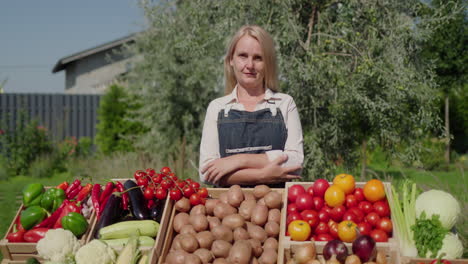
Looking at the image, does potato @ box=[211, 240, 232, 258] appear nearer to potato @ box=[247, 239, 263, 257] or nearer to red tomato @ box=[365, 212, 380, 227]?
potato @ box=[247, 239, 263, 257]

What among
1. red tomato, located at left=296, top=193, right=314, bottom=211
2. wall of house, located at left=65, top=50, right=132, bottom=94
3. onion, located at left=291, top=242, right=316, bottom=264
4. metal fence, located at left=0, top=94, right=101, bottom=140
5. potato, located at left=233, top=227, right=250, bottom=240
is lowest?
onion, located at left=291, top=242, right=316, bottom=264

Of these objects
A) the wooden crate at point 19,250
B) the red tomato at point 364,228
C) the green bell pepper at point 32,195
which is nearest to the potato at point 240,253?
the red tomato at point 364,228

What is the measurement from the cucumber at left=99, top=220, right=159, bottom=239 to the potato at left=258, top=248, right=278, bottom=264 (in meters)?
0.72

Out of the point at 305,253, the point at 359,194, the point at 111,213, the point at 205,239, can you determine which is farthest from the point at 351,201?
the point at 111,213

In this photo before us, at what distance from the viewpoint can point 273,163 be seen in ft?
10.3

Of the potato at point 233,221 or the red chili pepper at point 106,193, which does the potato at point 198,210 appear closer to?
A: the potato at point 233,221

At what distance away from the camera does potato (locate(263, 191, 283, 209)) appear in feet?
9.70

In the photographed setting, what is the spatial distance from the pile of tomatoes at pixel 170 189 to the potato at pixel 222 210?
17 cm

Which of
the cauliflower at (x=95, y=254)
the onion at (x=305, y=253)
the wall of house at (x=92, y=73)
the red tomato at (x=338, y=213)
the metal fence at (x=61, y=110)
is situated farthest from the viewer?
the wall of house at (x=92, y=73)

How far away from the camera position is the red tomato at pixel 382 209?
2.80 metres

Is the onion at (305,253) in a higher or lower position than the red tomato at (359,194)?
lower

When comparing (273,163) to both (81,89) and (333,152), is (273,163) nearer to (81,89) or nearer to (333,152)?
(333,152)

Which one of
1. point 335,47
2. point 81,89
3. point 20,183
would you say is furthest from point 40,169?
point 81,89

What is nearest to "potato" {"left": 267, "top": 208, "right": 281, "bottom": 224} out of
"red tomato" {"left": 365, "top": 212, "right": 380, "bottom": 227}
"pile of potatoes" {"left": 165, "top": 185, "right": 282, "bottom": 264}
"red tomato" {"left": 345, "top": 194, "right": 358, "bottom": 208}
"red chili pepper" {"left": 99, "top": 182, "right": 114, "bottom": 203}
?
"pile of potatoes" {"left": 165, "top": 185, "right": 282, "bottom": 264}
